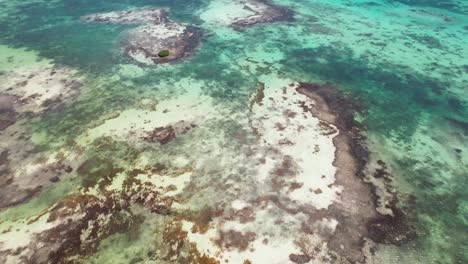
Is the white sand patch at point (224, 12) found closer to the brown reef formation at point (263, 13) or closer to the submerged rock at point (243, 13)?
the submerged rock at point (243, 13)

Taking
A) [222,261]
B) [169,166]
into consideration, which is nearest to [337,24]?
[169,166]

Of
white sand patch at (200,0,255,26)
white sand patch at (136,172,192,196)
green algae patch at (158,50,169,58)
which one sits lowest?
white sand patch at (136,172,192,196)

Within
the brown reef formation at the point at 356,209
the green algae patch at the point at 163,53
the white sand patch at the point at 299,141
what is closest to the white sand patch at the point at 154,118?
the white sand patch at the point at 299,141

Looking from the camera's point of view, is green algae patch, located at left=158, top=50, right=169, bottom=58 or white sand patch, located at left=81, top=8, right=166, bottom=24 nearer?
green algae patch, located at left=158, top=50, right=169, bottom=58

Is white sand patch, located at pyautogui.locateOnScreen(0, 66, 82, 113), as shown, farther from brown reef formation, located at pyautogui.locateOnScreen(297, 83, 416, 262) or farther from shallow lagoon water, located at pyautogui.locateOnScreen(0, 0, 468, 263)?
brown reef formation, located at pyautogui.locateOnScreen(297, 83, 416, 262)

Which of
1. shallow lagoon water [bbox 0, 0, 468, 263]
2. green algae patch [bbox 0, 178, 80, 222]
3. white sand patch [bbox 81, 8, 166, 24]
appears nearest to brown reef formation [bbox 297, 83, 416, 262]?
shallow lagoon water [bbox 0, 0, 468, 263]
